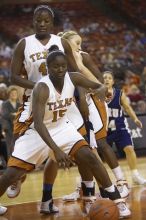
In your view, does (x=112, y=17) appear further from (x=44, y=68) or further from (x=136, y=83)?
(x=44, y=68)

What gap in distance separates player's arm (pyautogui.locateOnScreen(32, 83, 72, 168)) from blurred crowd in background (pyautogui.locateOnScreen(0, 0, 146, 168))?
11.5m

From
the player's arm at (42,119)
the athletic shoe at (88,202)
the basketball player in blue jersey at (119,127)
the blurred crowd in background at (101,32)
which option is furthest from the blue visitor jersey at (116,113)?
the blurred crowd in background at (101,32)

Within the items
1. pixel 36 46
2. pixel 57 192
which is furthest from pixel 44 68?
pixel 57 192

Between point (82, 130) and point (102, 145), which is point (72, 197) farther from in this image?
point (82, 130)

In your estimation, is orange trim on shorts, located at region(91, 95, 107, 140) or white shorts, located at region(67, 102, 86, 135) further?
orange trim on shorts, located at region(91, 95, 107, 140)

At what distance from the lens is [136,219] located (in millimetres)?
5234

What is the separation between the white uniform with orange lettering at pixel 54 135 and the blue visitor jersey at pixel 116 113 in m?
2.72

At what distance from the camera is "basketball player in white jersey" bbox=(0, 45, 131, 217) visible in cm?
505

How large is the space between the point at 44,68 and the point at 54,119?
0.62 m

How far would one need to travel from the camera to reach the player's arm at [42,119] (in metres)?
4.96

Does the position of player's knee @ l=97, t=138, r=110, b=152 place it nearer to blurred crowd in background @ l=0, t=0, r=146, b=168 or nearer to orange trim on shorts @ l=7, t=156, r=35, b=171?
A: orange trim on shorts @ l=7, t=156, r=35, b=171

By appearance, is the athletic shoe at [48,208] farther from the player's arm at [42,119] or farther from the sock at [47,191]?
the player's arm at [42,119]

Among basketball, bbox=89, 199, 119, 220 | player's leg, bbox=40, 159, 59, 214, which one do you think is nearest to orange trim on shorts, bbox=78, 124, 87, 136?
player's leg, bbox=40, 159, 59, 214

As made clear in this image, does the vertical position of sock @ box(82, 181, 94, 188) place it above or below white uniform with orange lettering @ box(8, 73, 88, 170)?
below
